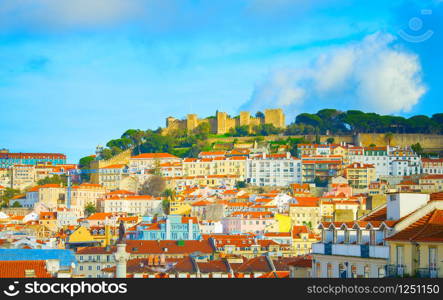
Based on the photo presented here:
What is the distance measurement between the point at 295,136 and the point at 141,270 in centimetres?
8956

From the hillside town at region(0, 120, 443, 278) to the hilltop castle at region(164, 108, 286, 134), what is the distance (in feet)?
25.8

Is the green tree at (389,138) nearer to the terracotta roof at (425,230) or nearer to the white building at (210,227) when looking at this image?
the white building at (210,227)

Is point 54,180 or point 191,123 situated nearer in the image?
point 54,180

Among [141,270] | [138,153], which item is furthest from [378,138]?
[141,270]

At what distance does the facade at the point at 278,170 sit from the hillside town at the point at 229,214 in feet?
0.54

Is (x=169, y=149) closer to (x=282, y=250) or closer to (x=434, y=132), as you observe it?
(x=434, y=132)

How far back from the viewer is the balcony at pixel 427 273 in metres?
18.9

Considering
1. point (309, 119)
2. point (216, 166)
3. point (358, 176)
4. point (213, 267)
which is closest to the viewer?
point (213, 267)

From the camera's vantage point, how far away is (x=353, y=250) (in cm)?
2192

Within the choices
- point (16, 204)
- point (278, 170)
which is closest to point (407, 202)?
point (278, 170)

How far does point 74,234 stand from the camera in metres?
73.2

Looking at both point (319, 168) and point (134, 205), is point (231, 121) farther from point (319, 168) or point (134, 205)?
point (134, 205)

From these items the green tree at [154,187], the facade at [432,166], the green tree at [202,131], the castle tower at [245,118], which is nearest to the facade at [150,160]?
the green tree at [202,131]

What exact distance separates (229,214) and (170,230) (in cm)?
1379
